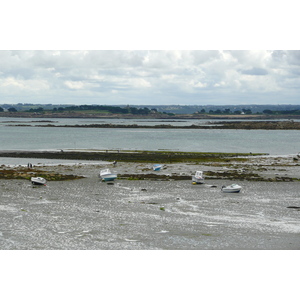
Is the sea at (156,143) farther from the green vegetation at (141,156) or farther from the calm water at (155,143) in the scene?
the green vegetation at (141,156)

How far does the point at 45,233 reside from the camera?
27328 millimetres

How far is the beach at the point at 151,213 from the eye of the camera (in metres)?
25.8

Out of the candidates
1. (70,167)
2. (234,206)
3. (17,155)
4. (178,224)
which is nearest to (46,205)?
(178,224)

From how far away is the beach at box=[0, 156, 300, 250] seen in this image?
2583cm

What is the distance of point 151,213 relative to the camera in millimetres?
32906

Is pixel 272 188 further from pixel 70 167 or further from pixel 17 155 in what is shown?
pixel 17 155

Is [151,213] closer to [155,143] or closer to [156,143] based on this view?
[155,143]

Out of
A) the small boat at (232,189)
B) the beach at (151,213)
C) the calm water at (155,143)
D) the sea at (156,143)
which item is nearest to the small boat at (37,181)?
the beach at (151,213)

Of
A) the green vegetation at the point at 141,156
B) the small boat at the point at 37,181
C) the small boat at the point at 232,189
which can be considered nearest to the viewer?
the small boat at the point at 232,189

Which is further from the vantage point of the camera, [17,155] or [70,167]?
[17,155]

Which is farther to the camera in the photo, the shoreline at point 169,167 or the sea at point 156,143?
the sea at point 156,143

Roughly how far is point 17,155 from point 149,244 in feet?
166

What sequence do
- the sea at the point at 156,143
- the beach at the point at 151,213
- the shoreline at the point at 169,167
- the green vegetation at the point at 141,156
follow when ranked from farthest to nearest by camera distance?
1. the sea at the point at 156,143
2. the green vegetation at the point at 141,156
3. the shoreline at the point at 169,167
4. the beach at the point at 151,213

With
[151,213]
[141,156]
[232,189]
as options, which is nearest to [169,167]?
[141,156]
